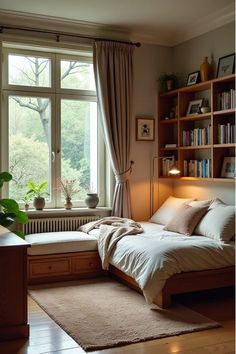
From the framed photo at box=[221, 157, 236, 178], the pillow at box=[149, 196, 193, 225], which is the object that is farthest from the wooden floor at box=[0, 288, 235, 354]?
the pillow at box=[149, 196, 193, 225]

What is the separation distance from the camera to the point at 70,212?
5363mm

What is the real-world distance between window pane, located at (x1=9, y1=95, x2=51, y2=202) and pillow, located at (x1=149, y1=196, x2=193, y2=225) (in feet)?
4.62

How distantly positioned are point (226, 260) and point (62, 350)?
1745mm

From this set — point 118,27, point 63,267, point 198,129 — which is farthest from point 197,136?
point 63,267

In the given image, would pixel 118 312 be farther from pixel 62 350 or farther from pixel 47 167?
pixel 47 167

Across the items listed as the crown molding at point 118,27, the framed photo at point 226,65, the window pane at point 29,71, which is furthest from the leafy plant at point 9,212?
the framed photo at point 226,65

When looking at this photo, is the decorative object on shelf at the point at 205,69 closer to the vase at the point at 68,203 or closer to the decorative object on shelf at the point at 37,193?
the vase at the point at 68,203

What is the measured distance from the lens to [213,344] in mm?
3068

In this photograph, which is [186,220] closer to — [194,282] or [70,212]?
[194,282]

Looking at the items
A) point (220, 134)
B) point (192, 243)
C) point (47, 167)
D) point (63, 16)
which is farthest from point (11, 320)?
point (63, 16)

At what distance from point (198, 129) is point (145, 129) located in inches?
32.5

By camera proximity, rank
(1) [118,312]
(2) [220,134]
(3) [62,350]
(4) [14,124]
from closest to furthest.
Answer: (3) [62,350], (1) [118,312], (2) [220,134], (4) [14,124]

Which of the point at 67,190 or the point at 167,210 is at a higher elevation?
the point at 67,190

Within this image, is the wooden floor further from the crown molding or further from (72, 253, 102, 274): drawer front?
the crown molding
